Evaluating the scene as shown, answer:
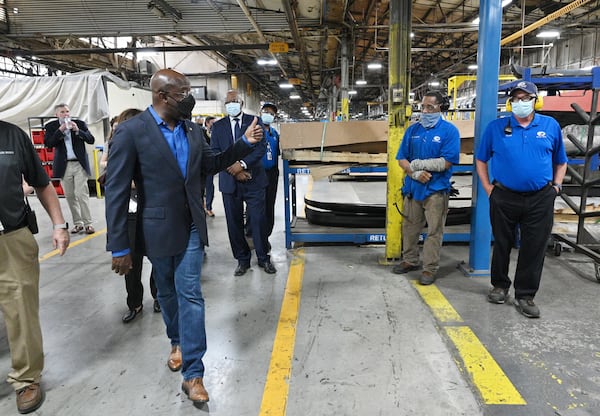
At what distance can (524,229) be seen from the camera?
11.0ft

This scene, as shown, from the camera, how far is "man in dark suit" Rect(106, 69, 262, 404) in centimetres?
212

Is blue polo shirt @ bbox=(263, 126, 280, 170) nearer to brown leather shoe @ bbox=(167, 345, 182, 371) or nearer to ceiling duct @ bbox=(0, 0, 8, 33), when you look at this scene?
brown leather shoe @ bbox=(167, 345, 182, 371)

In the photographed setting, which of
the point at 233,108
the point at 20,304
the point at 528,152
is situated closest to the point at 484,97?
the point at 528,152

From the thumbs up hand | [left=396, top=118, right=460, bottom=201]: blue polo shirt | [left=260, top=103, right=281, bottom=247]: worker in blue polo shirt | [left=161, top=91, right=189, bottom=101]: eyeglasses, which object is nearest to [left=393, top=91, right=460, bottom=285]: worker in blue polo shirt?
[left=396, top=118, right=460, bottom=201]: blue polo shirt

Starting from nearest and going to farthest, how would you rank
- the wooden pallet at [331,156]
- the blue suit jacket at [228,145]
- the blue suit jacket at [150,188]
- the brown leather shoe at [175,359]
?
1. the blue suit jacket at [150,188]
2. the brown leather shoe at [175,359]
3. the blue suit jacket at [228,145]
4. the wooden pallet at [331,156]

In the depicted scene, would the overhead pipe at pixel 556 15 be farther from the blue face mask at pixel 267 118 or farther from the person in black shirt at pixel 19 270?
the person in black shirt at pixel 19 270

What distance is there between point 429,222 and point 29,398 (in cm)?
344

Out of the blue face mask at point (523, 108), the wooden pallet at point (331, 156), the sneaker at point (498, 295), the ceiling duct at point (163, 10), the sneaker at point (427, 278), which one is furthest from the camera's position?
the ceiling duct at point (163, 10)

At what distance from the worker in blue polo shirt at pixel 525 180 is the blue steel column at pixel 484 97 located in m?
0.66

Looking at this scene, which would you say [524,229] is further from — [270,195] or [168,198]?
[270,195]

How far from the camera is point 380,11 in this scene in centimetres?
1245

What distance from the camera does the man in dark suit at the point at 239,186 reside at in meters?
4.26

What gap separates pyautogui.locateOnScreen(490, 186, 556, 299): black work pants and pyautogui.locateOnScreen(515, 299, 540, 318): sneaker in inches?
1.9

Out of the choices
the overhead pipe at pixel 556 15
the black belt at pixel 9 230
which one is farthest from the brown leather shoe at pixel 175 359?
the overhead pipe at pixel 556 15
